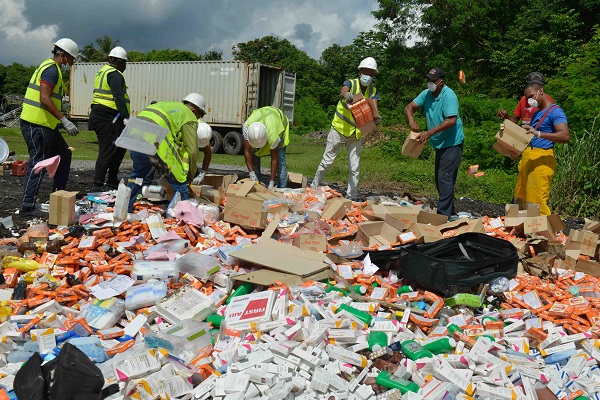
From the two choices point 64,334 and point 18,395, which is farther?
point 64,334

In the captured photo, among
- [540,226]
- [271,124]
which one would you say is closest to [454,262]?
[540,226]

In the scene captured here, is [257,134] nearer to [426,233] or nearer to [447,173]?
[447,173]

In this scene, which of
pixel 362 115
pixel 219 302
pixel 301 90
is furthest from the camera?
pixel 301 90

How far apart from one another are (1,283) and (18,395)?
5.34 feet

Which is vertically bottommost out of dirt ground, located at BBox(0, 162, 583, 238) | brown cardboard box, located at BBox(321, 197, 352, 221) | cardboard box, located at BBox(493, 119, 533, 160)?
dirt ground, located at BBox(0, 162, 583, 238)

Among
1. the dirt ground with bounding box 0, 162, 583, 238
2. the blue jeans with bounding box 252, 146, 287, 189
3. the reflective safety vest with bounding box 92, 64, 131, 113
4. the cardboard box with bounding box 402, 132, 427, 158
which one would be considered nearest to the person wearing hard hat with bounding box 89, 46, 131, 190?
the reflective safety vest with bounding box 92, 64, 131, 113

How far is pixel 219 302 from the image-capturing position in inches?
143

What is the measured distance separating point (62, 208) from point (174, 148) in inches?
43.8

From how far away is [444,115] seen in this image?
18.8 ft

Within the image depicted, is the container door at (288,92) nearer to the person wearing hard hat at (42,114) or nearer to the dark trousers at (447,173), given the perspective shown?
the dark trousers at (447,173)

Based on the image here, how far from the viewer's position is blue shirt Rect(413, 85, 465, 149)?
5672mm

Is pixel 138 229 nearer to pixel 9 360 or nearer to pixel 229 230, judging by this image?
pixel 229 230

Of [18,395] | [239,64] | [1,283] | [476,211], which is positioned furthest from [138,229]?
[239,64]

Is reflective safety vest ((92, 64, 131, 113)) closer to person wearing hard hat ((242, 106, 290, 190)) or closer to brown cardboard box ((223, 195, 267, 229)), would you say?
person wearing hard hat ((242, 106, 290, 190))
